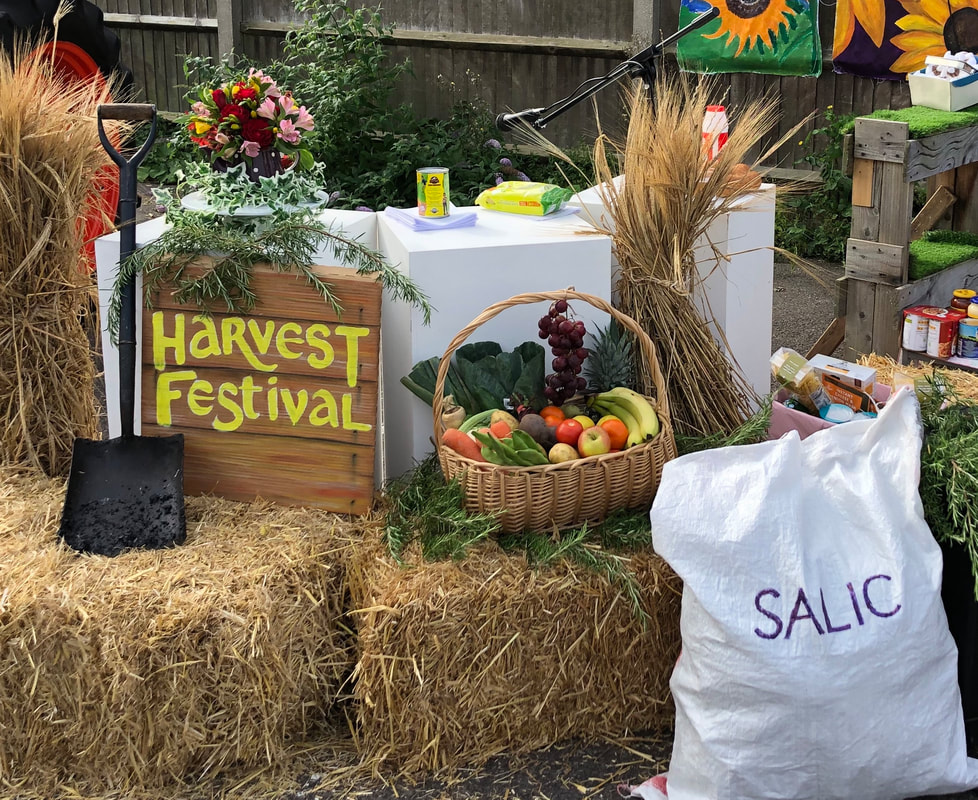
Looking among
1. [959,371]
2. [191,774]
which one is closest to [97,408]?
[191,774]

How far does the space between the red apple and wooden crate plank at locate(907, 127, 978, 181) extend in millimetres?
2046

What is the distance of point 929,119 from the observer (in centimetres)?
393

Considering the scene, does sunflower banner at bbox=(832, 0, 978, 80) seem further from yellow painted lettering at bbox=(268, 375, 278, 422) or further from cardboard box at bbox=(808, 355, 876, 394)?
yellow painted lettering at bbox=(268, 375, 278, 422)

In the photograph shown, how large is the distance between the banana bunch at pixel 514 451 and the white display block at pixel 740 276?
2.57 feet

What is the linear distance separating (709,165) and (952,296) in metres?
1.99

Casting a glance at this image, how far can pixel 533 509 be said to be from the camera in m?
2.38

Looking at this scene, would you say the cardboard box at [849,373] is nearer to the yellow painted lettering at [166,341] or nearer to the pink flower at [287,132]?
the pink flower at [287,132]

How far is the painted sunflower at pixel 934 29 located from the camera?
5.43 meters

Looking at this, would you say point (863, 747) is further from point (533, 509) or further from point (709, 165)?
point (709, 165)

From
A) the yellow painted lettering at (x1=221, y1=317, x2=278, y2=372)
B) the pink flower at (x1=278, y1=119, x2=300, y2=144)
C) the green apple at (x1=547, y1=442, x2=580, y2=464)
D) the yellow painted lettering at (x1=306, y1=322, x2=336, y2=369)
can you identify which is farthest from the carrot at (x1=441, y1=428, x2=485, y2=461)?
the pink flower at (x1=278, y1=119, x2=300, y2=144)

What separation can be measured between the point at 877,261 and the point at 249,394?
2473mm

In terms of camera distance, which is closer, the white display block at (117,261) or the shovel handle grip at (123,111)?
the shovel handle grip at (123,111)

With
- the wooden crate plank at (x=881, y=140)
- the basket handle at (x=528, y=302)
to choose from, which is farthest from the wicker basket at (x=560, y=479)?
the wooden crate plank at (x=881, y=140)

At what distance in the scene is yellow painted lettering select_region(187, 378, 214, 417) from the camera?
268 cm
